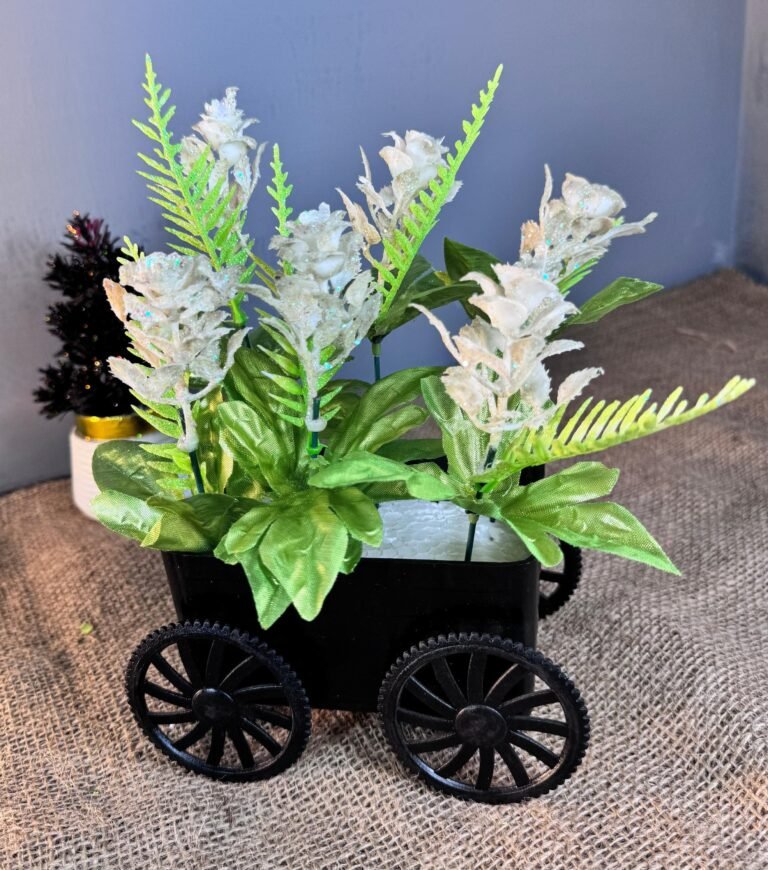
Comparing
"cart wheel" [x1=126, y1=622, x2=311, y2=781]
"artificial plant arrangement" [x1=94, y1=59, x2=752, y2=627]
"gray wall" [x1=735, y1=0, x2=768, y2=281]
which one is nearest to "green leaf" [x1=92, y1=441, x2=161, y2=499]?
"artificial plant arrangement" [x1=94, y1=59, x2=752, y2=627]

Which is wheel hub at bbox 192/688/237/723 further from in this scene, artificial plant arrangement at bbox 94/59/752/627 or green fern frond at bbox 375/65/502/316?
green fern frond at bbox 375/65/502/316

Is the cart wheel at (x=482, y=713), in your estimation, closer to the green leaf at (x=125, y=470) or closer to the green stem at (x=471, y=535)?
the green stem at (x=471, y=535)

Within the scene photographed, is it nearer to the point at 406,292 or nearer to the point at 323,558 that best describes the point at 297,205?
the point at 406,292

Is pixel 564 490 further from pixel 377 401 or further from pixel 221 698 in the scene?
pixel 221 698

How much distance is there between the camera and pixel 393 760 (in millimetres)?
670

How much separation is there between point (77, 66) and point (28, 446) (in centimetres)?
44

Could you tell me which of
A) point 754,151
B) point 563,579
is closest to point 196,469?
point 563,579

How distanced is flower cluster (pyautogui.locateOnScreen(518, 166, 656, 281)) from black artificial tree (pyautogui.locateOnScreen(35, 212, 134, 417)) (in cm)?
50

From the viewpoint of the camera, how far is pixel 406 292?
710 mm

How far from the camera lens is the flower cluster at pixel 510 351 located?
1.61 ft

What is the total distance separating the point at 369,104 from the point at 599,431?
29.0 inches

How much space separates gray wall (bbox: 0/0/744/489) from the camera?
3.17 feet

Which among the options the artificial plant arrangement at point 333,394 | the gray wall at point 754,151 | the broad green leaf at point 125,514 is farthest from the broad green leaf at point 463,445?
the gray wall at point 754,151

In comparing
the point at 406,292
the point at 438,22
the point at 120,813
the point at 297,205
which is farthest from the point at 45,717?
the point at 438,22
